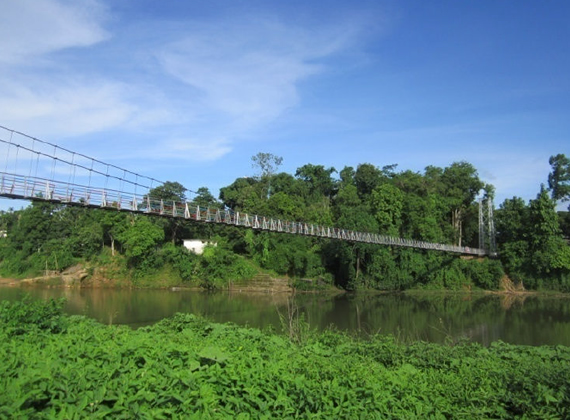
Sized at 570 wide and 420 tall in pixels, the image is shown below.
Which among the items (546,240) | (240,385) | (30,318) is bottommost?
(240,385)

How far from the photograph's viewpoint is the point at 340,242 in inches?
1165

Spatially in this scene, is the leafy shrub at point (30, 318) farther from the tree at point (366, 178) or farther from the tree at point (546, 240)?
the tree at point (366, 178)

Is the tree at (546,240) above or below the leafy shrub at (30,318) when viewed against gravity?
above

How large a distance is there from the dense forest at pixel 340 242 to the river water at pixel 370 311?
1.90 metres

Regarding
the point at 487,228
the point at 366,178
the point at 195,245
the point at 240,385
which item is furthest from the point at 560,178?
the point at 240,385

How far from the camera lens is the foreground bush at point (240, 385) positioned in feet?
8.71

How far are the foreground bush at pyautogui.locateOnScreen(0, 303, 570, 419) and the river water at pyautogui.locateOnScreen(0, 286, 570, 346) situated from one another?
8038 millimetres

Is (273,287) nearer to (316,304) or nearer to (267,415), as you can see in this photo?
(316,304)

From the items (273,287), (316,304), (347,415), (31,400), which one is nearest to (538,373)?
(347,415)

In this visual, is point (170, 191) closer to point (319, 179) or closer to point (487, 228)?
point (319, 179)

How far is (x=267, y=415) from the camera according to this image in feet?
9.45

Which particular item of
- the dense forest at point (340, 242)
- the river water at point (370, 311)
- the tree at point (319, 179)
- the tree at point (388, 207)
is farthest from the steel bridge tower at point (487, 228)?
the tree at point (319, 179)

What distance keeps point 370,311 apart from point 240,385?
18.9 meters

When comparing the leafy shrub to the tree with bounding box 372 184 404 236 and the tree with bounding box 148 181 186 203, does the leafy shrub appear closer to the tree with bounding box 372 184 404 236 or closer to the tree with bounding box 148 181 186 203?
the tree with bounding box 148 181 186 203
